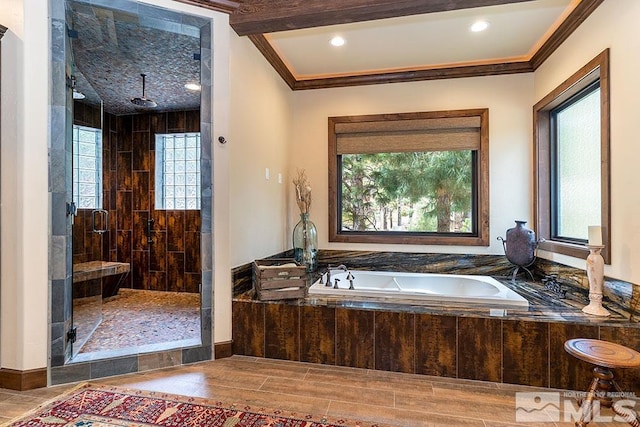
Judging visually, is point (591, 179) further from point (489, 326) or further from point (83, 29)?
point (83, 29)

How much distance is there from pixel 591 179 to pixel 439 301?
5.29ft

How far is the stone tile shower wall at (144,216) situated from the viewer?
4598mm

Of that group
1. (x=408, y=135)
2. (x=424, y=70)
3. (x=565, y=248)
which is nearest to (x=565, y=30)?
(x=424, y=70)

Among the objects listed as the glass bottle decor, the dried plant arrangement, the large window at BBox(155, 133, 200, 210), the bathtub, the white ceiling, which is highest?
the white ceiling

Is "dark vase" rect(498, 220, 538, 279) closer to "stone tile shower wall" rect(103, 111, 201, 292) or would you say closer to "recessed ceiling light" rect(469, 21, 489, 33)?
"recessed ceiling light" rect(469, 21, 489, 33)

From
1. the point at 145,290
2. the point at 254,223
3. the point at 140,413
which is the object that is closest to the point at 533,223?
the point at 254,223

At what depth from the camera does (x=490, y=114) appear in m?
3.49

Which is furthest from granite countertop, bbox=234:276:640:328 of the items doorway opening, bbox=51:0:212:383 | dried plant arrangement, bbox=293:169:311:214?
dried plant arrangement, bbox=293:169:311:214

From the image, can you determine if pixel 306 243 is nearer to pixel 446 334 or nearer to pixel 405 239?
pixel 405 239

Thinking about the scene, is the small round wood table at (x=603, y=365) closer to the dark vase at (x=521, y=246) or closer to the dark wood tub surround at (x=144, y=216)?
the dark vase at (x=521, y=246)

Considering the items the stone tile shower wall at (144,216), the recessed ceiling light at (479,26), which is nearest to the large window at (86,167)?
the stone tile shower wall at (144,216)

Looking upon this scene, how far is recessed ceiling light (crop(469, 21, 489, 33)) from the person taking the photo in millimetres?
2722

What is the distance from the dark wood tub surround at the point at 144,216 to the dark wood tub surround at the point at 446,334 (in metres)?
2.29

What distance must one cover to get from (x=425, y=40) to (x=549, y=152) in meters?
1.66
